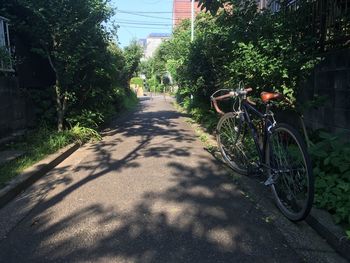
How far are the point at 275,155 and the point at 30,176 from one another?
134 inches

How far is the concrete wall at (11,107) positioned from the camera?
752 cm

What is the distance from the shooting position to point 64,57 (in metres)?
8.42

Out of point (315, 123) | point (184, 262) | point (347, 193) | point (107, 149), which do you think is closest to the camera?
point (184, 262)

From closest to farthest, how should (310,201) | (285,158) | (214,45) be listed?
(310,201), (285,158), (214,45)

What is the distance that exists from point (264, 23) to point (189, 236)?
450cm

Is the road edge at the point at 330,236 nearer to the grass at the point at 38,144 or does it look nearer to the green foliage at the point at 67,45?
the grass at the point at 38,144

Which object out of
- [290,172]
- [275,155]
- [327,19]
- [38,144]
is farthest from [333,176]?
[38,144]

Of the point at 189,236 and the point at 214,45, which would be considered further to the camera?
the point at 214,45

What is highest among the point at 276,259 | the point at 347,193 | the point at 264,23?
the point at 264,23

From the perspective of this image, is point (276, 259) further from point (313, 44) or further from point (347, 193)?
point (313, 44)

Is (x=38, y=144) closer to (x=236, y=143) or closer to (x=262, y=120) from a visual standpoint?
(x=236, y=143)

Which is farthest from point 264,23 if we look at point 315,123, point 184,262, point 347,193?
point 184,262

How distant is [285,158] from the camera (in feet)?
13.5

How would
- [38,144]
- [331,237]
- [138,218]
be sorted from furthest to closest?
1. [38,144]
2. [138,218]
3. [331,237]
